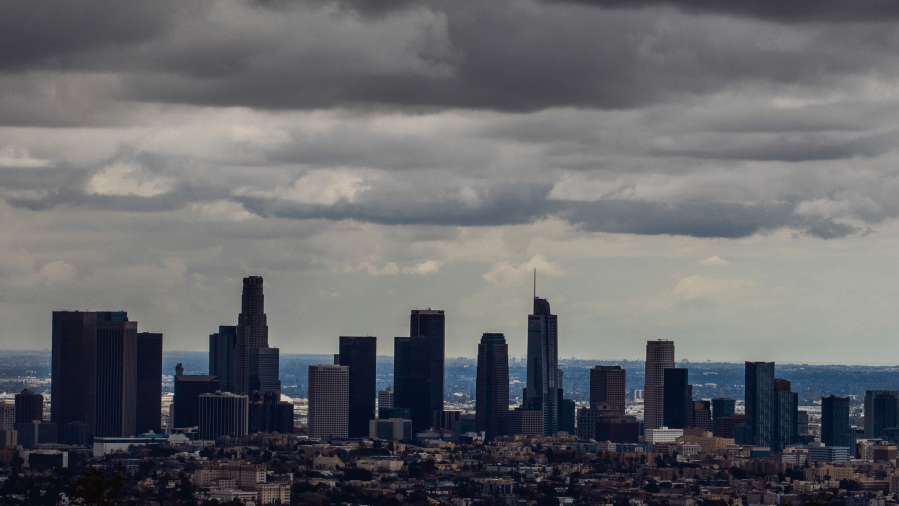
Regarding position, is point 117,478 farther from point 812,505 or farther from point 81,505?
point 812,505

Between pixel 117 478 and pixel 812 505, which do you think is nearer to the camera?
pixel 812 505

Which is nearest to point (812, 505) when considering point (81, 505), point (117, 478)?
point (117, 478)

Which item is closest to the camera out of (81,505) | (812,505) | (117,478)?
(812,505)

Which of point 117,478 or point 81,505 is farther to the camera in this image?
point 81,505

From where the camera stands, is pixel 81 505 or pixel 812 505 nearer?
pixel 812 505

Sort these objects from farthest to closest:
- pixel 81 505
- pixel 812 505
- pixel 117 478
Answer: pixel 81 505
pixel 117 478
pixel 812 505
